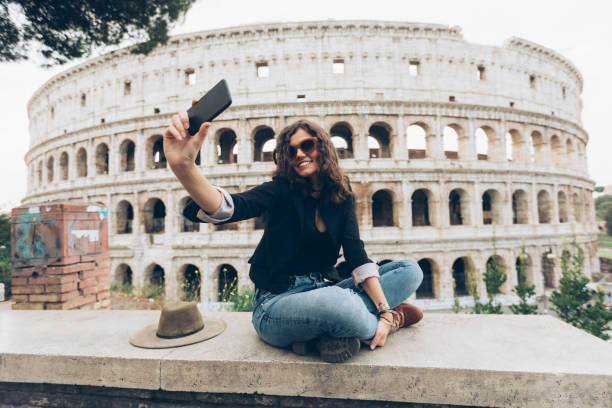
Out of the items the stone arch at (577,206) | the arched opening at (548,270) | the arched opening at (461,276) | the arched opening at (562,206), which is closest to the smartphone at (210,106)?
the arched opening at (461,276)

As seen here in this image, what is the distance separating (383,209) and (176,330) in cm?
1512

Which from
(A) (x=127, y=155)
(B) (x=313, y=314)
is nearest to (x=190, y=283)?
(A) (x=127, y=155)

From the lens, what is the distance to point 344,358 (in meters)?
1.48

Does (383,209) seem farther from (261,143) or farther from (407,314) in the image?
(407,314)

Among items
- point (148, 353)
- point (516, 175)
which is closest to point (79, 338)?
point (148, 353)

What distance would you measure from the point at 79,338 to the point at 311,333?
171 cm

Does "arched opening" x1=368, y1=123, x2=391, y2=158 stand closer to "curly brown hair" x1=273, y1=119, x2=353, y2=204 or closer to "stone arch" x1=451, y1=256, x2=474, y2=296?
"stone arch" x1=451, y1=256, x2=474, y2=296

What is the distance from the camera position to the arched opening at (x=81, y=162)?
16.5 meters

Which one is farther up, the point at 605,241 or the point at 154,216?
the point at 154,216

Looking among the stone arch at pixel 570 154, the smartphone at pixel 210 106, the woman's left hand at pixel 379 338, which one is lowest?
the woman's left hand at pixel 379 338

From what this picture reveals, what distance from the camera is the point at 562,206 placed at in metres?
16.9

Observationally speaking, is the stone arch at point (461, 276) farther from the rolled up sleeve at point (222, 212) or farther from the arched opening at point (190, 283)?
the rolled up sleeve at point (222, 212)

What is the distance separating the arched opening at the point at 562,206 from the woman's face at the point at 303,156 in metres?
21.4

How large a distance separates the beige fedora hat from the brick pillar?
240 cm
